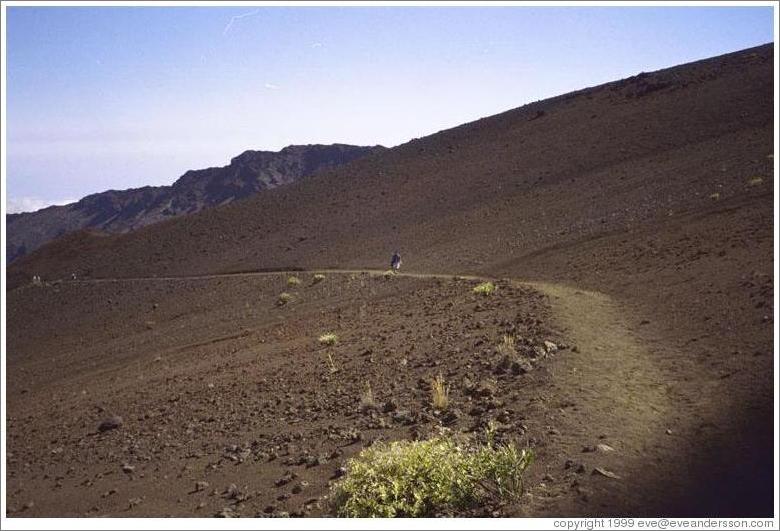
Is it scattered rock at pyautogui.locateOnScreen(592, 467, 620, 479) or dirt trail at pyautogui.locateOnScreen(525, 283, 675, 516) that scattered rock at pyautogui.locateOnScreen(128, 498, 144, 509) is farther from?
scattered rock at pyautogui.locateOnScreen(592, 467, 620, 479)

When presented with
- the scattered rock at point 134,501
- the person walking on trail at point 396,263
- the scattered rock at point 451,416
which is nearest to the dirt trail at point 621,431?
the scattered rock at point 451,416

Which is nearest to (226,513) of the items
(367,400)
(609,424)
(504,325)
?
(367,400)

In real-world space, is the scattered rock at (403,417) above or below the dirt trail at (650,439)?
above

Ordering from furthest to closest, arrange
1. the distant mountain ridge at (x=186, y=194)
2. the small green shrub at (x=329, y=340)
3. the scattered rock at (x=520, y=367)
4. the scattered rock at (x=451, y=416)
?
the distant mountain ridge at (x=186, y=194)
the small green shrub at (x=329, y=340)
the scattered rock at (x=520, y=367)
the scattered rock at (x=451, y=416)

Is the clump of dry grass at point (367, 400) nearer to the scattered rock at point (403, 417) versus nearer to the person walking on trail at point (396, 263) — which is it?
the scattered rock at point (403, 417)

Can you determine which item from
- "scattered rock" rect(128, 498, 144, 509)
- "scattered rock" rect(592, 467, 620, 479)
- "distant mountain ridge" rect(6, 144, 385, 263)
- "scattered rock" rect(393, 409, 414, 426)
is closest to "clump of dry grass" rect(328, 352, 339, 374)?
"scattered rock" rect(393, 409, 414, 426)

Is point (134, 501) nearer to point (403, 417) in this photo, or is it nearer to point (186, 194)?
point (403, 417)

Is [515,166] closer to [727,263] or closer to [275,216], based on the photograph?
[275,216]
